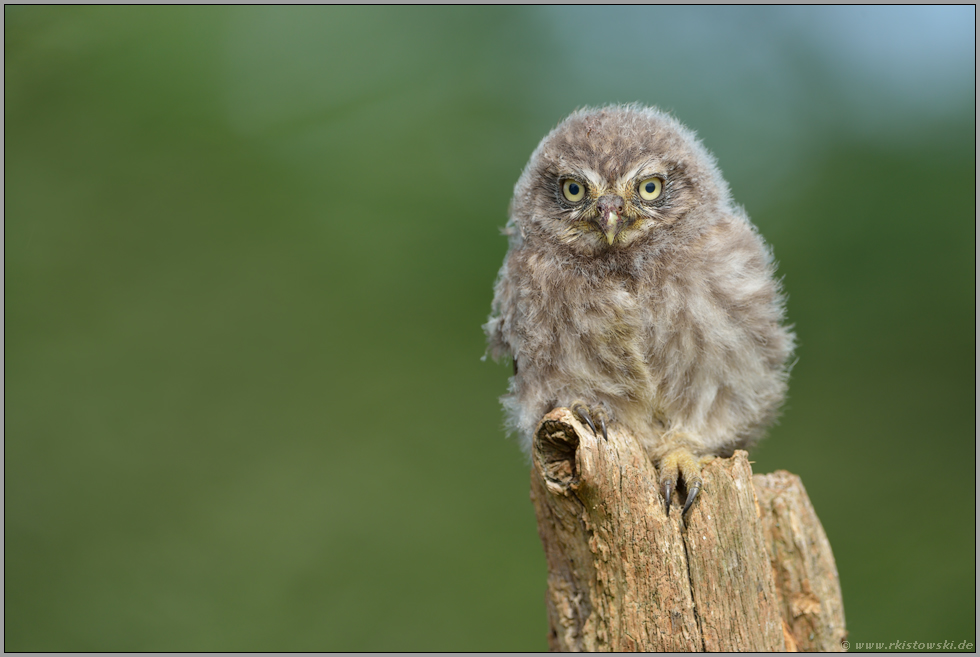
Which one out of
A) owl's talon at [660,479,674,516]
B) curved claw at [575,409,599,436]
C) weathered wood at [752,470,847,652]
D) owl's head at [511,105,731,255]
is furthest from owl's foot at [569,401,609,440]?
weathered wood at [752,470,847,652]

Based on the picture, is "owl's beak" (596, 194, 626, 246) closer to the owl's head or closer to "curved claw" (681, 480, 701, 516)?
the owl's head

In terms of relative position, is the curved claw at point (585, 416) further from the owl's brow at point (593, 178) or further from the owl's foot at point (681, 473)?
the owl's brow at point (593, 178)

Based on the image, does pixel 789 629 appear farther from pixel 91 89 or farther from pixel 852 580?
pixel 91 89

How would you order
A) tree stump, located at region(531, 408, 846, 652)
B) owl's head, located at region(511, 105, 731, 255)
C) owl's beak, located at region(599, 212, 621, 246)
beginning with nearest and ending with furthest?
tree stump, located at region(531, 408, 846, 652)
owl's beak, located at region(599, 212, 621, 246)
owl's head, located at region(511, 105, 731, 255)

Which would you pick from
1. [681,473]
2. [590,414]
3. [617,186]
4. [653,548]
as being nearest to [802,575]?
[681,473]

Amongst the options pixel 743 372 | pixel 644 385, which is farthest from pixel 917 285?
pixel 644 385

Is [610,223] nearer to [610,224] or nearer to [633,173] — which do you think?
[610,224]
